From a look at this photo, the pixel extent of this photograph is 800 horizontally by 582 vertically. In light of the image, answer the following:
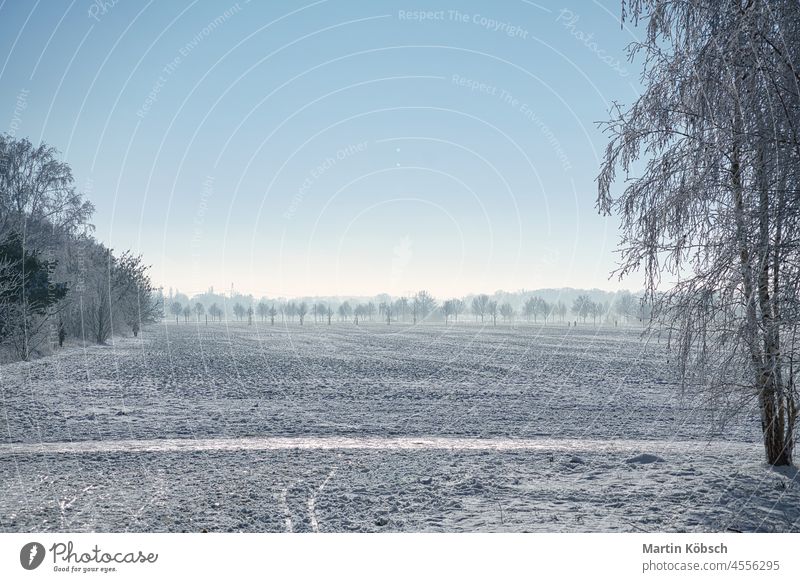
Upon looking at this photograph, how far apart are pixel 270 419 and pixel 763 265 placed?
11845 mm

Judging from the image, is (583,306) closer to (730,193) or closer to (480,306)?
(480,306)

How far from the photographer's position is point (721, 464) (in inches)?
356

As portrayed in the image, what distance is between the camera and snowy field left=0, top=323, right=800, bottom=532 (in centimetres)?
683

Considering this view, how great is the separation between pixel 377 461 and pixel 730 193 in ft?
22.6

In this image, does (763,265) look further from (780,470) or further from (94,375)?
(94,375)

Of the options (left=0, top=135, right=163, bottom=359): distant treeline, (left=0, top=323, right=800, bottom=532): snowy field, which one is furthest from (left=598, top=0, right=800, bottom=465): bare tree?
(left=0, top=135, right=163, bottom=359): distant treeline

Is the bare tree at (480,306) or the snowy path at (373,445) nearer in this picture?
the snowy path at (373,445)

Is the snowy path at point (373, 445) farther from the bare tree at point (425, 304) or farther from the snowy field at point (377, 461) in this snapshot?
the bare tree at point (425, 304)


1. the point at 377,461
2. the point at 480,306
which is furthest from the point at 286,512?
the point at 480,306

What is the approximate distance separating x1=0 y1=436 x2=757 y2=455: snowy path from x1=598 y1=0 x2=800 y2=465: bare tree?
2.92m

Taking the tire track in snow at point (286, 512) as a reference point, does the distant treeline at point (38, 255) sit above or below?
above

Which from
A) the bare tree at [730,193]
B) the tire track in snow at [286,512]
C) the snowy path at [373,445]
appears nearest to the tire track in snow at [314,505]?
the tire track in snow at [286,512]

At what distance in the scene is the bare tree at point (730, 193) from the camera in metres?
6.54

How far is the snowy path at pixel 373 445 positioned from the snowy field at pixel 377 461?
6cm
